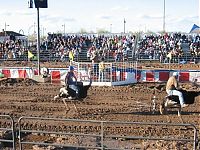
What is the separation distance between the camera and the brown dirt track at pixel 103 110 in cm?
1330

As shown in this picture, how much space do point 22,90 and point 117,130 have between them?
10.6 meters

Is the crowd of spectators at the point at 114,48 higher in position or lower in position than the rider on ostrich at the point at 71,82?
higher

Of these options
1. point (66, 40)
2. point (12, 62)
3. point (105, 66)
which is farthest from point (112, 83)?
point (66, 40)

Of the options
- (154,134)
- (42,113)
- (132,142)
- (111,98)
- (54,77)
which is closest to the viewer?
(132,142)

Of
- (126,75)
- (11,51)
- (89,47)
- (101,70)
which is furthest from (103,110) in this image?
(89,47)

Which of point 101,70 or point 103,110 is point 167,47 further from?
point 103,110

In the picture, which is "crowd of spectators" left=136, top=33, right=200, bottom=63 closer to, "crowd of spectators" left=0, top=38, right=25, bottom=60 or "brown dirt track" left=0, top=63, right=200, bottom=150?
"crowd of spectators" left=0, top=38, right=25, bottom=60

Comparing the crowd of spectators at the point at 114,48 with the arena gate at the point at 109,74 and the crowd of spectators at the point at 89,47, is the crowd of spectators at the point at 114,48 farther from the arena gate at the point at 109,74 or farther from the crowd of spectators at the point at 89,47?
the arena gate at the point at 109,74

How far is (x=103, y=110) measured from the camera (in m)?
17.9

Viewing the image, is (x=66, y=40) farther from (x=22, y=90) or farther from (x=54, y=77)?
(x=22, y=90)

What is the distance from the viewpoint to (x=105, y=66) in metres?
25.7

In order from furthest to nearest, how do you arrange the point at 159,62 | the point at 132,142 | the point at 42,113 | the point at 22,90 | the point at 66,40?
the point at 66,40
the point at 159,62
the point at 22,90
the point at 42,113
the point at 132,142

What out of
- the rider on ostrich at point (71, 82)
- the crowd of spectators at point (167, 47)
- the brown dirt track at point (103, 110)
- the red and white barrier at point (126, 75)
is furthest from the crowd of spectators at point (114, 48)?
the rider on ostrich at point (71, 82)

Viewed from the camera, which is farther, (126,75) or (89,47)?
(89,47)
